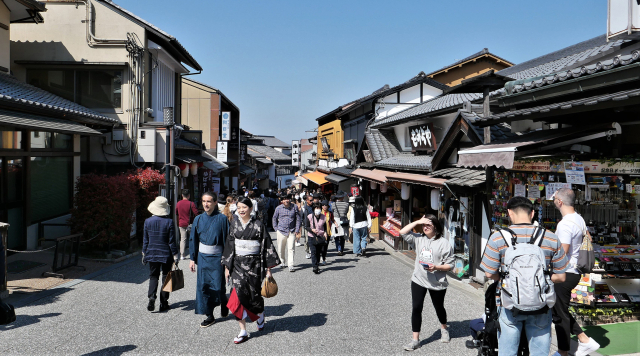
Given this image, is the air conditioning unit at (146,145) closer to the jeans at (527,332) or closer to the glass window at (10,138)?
the glass window at (10,138)

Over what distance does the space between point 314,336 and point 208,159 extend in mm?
18158

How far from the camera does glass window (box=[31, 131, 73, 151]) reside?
1171cm

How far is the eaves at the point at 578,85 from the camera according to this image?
525 cm

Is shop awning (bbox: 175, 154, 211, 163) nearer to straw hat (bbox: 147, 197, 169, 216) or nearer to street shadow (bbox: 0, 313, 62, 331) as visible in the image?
straw hat (bbox: 147, 197, 169, 216)

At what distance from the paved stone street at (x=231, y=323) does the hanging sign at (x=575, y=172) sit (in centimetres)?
264

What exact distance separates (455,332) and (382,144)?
13.0 metres

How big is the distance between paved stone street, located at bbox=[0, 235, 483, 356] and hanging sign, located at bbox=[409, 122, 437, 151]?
609cm

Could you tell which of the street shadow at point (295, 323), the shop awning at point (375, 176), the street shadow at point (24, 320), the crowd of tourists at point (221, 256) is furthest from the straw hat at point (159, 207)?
the shop awning at point (375, 176)

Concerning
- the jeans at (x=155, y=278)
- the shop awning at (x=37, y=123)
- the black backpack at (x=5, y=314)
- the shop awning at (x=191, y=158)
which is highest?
the shop awning at (x=37, y=123)

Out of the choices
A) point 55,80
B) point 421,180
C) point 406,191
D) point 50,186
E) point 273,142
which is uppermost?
point 273,142

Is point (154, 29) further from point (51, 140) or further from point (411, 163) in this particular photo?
point (411, 163)

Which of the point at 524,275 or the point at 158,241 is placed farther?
the point at 158,241

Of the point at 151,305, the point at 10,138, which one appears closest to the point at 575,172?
the point at 151,305

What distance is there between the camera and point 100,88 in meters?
15.7
